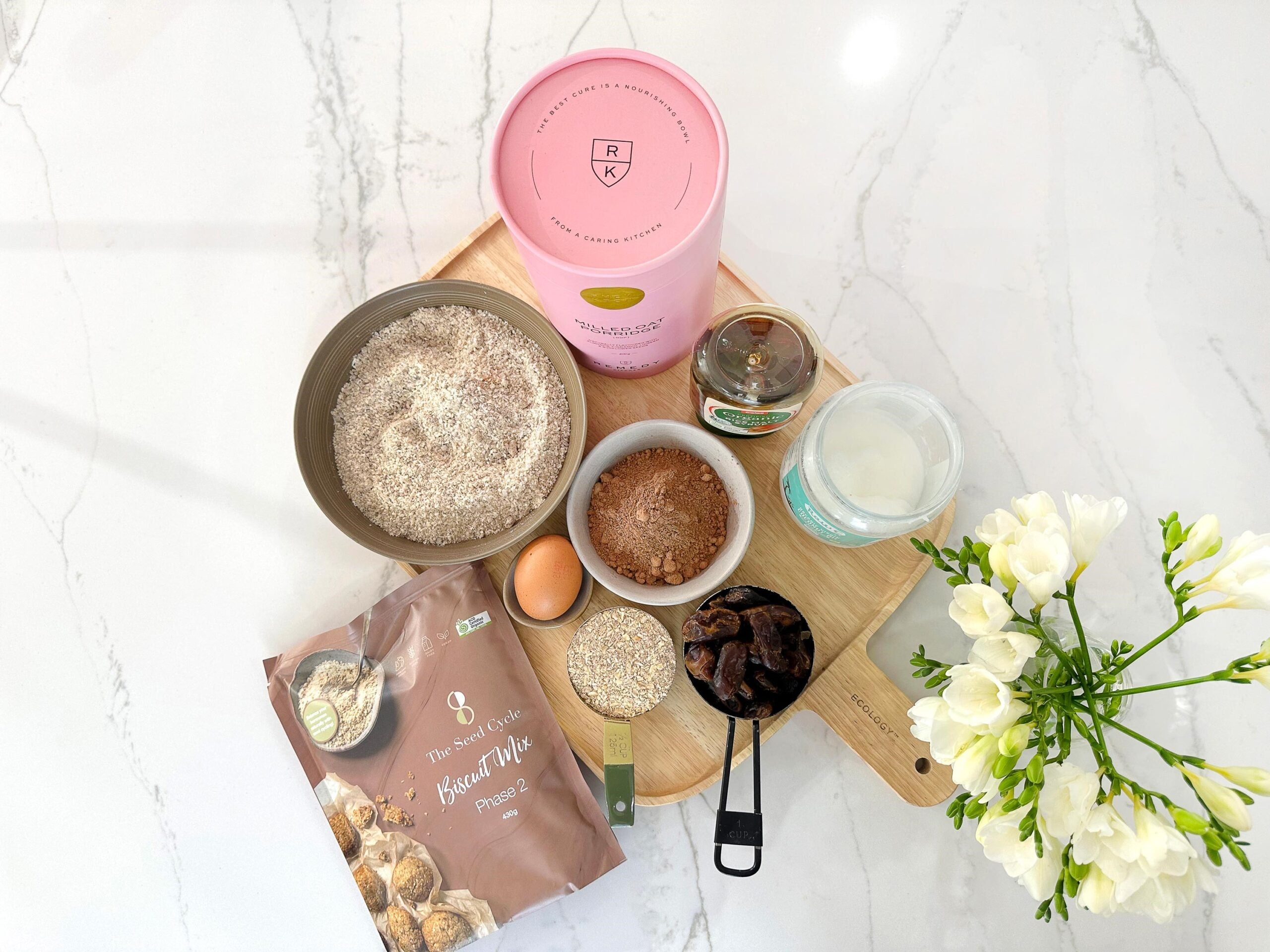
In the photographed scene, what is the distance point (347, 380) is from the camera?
83 centimetres

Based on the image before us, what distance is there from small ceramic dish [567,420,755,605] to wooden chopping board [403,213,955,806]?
0.06m

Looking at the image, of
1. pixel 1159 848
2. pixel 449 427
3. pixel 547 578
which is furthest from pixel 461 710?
pixel 1159 848

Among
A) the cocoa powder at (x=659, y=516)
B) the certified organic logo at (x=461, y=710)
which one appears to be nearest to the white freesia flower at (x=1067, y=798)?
the cocoa powder at (x=659, y=516)

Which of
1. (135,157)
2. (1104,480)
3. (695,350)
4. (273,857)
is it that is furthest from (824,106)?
(273,857)

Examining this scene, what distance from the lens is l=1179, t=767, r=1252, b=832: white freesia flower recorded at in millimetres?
482

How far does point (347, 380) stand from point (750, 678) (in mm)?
579

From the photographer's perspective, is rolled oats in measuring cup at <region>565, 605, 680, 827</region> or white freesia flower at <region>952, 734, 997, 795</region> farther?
rolled oats in measuring cup at <region>565, 605, 680, 827</region>

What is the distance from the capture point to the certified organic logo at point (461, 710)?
2.77ft

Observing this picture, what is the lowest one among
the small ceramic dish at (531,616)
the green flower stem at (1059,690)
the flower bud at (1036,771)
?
the small ceramic dish at (531,616)

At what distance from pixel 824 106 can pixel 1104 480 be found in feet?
2.24

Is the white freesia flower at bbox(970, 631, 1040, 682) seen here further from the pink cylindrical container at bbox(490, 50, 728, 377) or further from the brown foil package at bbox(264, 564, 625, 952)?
the brown foil package at bbox(264, 564, 625, 952)

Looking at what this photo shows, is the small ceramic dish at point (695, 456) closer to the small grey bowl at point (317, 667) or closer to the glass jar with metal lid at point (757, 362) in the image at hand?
the glass jar with metal lid at point (757, 362)

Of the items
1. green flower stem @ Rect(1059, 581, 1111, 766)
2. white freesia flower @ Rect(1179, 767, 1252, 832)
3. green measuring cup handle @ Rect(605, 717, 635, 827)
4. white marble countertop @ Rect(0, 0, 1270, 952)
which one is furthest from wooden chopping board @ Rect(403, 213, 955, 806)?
white freesia flower @ Rect(1179, 767, 1252, 832)

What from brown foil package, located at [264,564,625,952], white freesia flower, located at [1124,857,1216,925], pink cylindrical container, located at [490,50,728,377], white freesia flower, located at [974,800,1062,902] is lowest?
brown foil package, located at [264,564,625,952]
